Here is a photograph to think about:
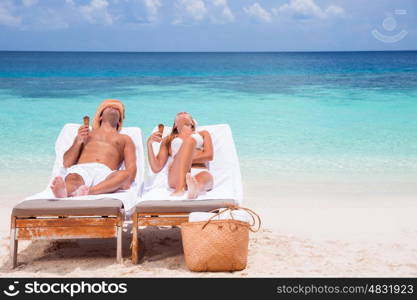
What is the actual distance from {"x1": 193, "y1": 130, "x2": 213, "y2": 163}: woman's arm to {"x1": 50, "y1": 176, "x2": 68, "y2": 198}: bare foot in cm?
117

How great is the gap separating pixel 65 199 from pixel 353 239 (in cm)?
214

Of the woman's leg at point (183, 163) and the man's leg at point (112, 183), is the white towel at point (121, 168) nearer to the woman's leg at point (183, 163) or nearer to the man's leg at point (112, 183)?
the man's leg at point (112, 183)

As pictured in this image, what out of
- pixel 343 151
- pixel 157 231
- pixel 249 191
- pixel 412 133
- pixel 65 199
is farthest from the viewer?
pixel 412 133

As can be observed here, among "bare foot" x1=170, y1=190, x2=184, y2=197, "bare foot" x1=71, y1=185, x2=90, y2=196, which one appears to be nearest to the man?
"bare foot" x1=71, y1=185, x2=90, y2=196

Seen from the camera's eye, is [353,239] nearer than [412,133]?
Yes

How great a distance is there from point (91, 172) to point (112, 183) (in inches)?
9.7

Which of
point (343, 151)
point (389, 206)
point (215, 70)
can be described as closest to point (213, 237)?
point (389, 206)

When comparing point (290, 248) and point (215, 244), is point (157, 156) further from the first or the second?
point (215, 244)

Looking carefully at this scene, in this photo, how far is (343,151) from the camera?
32.5ft

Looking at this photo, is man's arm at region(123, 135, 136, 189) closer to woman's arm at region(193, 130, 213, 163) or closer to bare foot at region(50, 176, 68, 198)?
woman's arm at region(193, 130, 213, 163)

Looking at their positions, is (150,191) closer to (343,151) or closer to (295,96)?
(343,151)

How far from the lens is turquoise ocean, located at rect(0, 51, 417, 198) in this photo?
8891 mm

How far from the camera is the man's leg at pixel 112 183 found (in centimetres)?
453

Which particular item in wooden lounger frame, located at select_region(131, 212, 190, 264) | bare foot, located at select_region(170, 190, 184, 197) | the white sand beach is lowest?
the white sand beach
